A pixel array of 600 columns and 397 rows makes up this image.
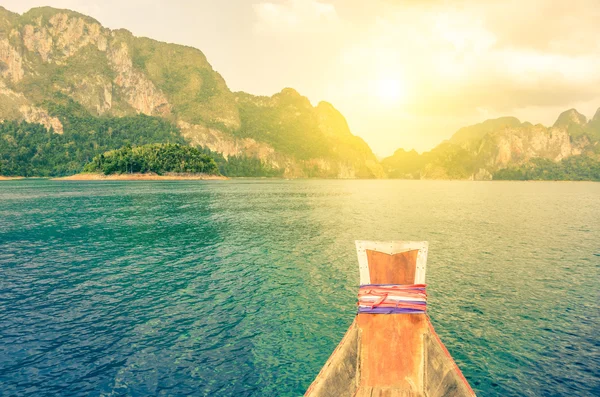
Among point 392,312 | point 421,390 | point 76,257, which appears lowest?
point 76,257

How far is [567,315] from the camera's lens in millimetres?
14609

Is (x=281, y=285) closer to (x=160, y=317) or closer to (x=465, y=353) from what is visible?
(x=160, y=317)

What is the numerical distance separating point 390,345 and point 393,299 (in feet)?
3.56

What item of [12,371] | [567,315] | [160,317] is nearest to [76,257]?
[160,317]

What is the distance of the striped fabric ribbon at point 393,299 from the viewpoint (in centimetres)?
717

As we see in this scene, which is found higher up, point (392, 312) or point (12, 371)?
point (392, 312)

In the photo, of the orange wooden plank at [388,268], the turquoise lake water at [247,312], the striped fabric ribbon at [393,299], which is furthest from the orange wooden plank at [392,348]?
the turquoise lake water at [247,312]

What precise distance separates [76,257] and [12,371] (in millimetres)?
17360

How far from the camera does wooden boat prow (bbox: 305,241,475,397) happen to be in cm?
694

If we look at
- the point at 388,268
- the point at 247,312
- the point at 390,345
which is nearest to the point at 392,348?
the point at 390,345

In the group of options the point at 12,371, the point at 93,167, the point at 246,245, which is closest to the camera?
the point at 12,371

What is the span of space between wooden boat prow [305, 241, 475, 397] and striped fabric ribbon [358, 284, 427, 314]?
0.19 m

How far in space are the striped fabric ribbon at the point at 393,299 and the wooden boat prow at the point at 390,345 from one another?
19 centimetres

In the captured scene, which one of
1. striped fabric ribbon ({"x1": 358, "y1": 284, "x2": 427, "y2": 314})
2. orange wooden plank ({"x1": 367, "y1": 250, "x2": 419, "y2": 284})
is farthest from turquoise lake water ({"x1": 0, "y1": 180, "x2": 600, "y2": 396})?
orange wooden plank ({"x1": 367, "y1": 250, "x2": 419, "y2": 284})
